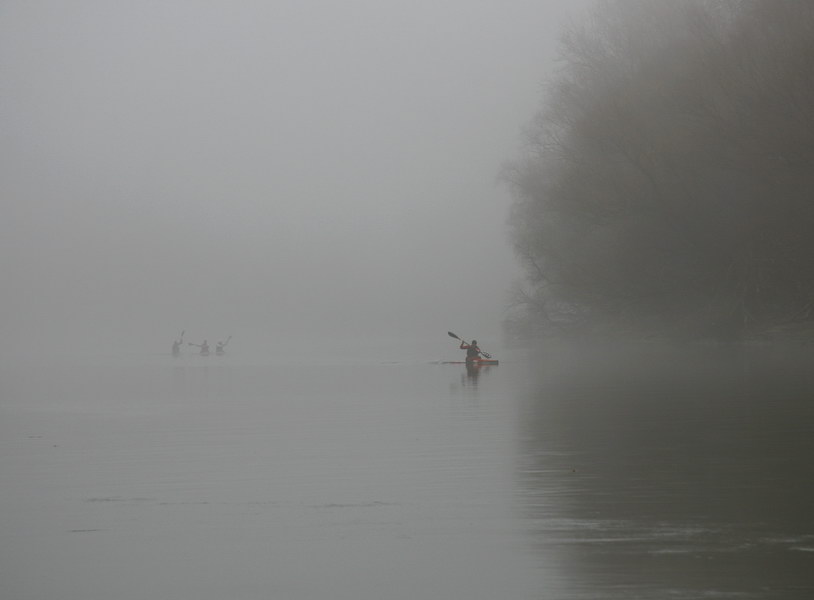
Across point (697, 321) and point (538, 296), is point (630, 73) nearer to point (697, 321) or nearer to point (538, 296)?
point (697, 321)

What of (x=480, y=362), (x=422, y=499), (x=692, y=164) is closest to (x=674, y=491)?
(x=422, y=499)

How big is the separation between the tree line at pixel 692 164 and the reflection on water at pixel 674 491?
10.3 metres

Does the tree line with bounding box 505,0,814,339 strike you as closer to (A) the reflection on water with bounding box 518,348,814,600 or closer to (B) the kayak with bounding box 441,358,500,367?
(B) the kayak with bounding box 441,358,500,367

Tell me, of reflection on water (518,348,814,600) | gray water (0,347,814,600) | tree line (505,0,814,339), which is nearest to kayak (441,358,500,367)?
tree line (505,0,814,339)

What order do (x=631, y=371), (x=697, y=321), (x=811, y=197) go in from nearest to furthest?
(x=631, y=371), (x=811, y=197), (x=697, y=321)

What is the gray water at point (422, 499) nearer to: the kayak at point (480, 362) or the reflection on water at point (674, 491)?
the reflection on water at point (674, 491)

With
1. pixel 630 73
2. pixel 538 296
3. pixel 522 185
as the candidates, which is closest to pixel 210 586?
pixel 630 73

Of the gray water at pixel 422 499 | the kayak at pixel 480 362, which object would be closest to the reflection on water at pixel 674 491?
the gray water at pixel 422 499

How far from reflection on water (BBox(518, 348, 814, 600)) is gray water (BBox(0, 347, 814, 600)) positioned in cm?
2

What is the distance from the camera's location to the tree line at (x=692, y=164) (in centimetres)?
2406

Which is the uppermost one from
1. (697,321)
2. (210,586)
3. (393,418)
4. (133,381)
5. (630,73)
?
(630,73)

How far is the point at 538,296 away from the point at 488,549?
133 ft

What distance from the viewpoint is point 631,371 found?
2278 cm

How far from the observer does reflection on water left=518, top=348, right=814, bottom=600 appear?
17.6 ft
